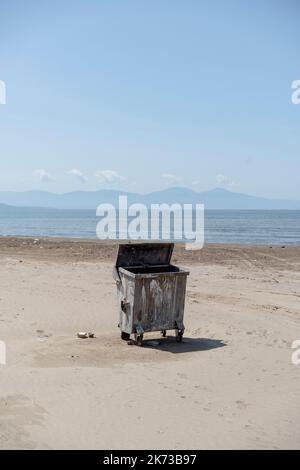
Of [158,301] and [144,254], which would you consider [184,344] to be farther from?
[144,254]

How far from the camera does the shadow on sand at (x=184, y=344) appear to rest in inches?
322

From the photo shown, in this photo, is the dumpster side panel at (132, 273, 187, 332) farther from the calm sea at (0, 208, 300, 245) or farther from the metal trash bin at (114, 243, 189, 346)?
the calm sea at (0, 208, 300, 245)

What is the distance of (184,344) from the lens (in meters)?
8.49

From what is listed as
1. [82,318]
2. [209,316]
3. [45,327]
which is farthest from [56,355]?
[209,316]

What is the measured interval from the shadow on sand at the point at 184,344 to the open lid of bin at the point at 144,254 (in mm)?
1404

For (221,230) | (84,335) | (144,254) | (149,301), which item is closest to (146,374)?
(149,301)

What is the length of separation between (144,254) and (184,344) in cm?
183

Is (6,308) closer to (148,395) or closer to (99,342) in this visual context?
(99,342)

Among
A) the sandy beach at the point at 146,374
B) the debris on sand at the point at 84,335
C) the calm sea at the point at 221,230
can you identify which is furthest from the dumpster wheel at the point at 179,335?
the calm sea at the point at 221,230

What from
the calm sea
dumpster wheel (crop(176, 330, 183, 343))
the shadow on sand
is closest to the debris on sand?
the shadow on sand

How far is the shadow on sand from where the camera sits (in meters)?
8.18

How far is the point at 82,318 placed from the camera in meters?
10.2
